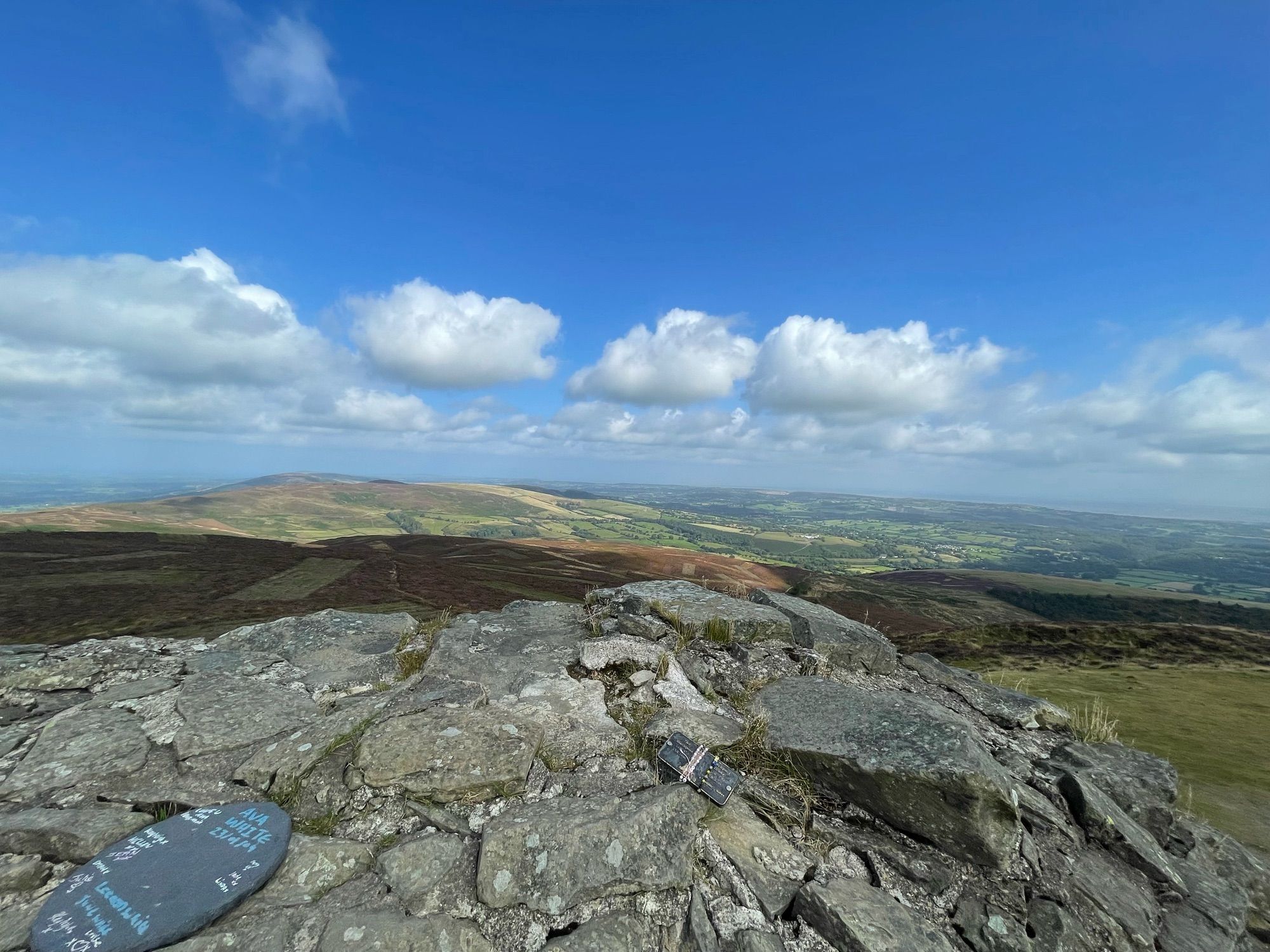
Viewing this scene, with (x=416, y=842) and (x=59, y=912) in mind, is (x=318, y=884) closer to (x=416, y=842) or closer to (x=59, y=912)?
(x=416, y=842)

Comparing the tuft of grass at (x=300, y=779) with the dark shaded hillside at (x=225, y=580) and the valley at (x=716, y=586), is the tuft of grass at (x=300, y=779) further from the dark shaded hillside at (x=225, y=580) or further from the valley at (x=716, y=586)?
the valley at (x=716, y=586)

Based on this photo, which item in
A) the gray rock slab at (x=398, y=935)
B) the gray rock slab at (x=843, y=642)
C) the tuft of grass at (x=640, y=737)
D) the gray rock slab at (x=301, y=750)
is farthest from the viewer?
the gray rock slab at (x=843, y=642)

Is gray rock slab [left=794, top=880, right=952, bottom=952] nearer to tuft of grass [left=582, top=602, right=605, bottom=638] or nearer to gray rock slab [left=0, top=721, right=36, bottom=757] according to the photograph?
tuft of grass [left=582, top=602, right=605, bottom=638]

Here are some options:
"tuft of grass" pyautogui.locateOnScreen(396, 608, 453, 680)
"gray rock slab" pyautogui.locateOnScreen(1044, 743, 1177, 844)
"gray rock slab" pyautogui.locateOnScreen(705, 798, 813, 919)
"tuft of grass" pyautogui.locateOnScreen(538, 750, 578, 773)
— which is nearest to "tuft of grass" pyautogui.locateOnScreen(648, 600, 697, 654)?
"tuft of grass" pyautogui.locateOnScreen(538, 750, 578, 773)

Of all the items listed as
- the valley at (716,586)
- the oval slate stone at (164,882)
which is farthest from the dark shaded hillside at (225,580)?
the oval slate stone at (164,882)

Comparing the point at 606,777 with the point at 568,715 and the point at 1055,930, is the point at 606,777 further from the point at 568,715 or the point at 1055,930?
the point at 1055,930

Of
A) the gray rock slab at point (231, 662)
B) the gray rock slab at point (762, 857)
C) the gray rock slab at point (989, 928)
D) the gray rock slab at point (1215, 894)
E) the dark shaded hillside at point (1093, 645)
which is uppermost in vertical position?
the gray rock slab at point (231, 662)

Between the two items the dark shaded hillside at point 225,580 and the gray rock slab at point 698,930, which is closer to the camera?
the gray rock slab at point 698,930
